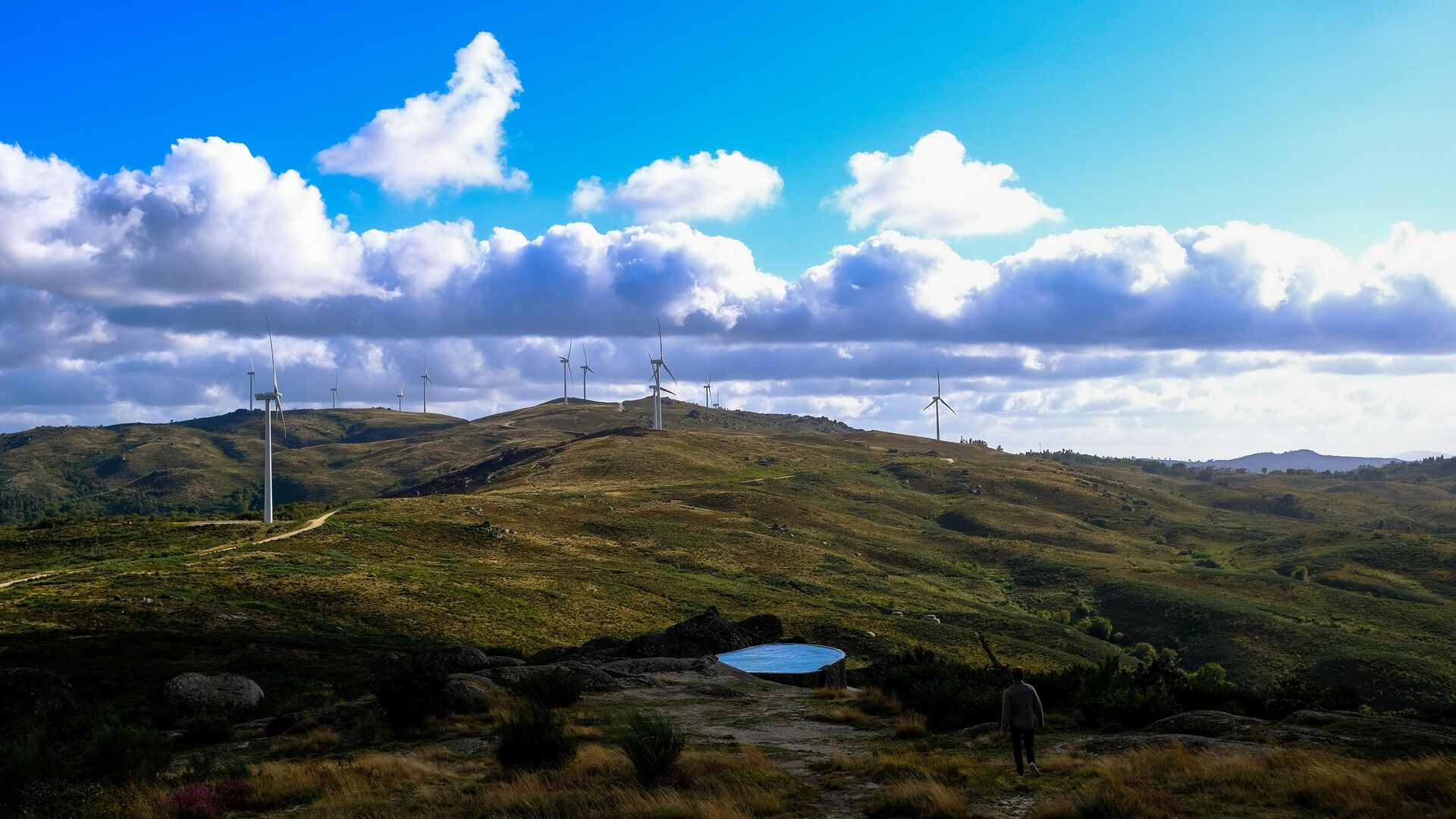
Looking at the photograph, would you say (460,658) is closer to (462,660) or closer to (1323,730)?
(462,660)

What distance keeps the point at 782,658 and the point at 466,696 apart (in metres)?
18.5

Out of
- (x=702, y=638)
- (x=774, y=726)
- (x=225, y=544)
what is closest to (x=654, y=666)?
(x=702, y=638)

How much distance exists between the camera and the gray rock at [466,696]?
29.7 m

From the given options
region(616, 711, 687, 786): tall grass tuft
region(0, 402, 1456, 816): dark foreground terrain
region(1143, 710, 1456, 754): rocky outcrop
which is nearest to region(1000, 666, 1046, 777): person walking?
region(0, 402, 1456, 816): dark foreground terrain

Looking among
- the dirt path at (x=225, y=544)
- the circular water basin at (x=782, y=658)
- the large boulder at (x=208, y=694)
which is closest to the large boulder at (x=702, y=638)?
the circular water basin at (x=782, y=658)

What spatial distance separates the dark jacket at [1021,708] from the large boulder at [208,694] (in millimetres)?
27574

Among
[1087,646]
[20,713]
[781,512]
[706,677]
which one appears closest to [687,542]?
[781,512]

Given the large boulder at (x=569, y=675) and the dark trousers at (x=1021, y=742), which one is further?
the large boulder at (x=569, y=675)

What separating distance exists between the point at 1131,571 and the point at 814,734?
114 m

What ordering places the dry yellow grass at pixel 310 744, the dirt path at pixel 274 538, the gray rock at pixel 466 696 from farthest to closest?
the dirt path at pixel 274 538 < the gray rock at pixel 466 696 < the dry yellow grass at pixel 310 744

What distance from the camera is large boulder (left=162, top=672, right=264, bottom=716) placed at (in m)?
33.2

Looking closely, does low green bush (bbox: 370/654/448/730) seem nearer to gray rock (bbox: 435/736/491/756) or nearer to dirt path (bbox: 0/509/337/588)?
gray rock (bbox: 435/736/491/756)

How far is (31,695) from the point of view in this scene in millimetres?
32750

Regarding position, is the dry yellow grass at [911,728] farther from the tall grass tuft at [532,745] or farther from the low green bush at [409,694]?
the low green bush at [409,694]
